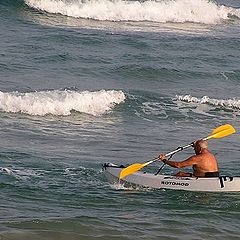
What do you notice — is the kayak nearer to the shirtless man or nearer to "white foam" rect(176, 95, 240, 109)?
the shirtless man

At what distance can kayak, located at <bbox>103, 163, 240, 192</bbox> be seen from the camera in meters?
12.8

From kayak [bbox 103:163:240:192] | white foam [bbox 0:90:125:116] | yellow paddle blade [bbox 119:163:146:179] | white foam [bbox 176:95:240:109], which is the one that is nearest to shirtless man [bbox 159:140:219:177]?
kayak [bbox 103:163:240:192]

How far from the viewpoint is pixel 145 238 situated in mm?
10531

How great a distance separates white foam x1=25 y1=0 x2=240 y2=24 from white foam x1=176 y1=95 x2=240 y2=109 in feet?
41.7

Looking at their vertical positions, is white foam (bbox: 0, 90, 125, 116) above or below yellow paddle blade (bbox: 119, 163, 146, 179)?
below

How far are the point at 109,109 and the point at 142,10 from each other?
52.3 feet

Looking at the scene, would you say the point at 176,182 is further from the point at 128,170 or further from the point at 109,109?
the point at 109,109

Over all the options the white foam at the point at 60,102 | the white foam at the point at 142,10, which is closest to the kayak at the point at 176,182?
the white foam at the point at 60,102

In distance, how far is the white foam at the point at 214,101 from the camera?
21484 millimetres

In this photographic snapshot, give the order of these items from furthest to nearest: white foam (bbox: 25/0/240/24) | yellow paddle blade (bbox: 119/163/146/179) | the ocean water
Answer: white foam (bbox: 25/0/240/24) < yellow paddle blade (bbox: 119/163/146/179) < the ocean water

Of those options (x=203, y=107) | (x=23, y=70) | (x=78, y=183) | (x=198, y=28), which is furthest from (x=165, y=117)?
(x=198, y=28)

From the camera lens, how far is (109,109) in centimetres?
2050

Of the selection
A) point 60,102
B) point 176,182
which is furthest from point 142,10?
point 176,182

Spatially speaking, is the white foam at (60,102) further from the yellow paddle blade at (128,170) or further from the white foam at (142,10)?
the white foam at (142,10)
